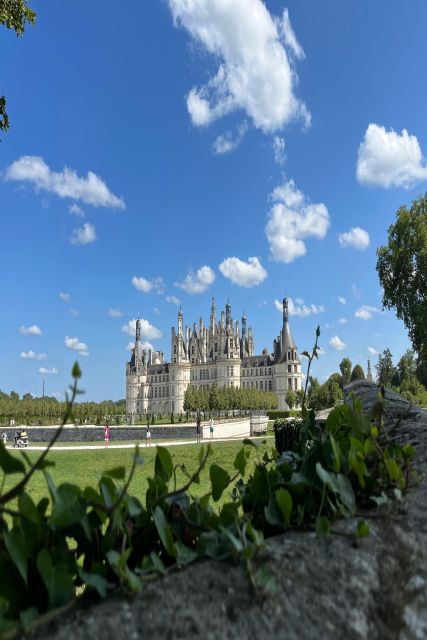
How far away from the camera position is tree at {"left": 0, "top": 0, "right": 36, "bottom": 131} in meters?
7.89

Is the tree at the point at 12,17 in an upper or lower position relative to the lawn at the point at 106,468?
upper

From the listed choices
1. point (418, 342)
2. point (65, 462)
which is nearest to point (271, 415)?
point (418, 342)

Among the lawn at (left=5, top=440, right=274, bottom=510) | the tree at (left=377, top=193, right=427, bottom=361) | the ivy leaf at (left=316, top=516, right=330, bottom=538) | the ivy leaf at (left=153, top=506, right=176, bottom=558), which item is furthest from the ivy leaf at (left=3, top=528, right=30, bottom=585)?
the tree at (left=377, top=193, right=427, bottom=361)

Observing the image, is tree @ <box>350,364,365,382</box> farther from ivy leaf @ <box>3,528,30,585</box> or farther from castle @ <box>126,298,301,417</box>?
ivy leaf @ <box>3,528,30,585</box>

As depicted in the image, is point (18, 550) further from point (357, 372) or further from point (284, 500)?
point (357, 372)

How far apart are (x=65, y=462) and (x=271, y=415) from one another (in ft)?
149

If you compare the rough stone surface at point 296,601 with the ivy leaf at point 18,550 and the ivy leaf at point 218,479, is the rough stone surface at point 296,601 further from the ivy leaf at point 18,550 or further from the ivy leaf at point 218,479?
the ivy leaf at point 218,479

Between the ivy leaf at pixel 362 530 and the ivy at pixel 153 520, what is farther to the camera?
the ivy leaf at pixel 362 530

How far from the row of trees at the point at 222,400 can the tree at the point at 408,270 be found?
1958 inches

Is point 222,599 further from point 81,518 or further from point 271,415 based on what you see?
point 271,415

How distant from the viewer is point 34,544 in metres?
0.93

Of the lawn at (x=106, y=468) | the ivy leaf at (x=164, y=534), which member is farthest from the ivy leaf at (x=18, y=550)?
the lawn at (x=106, y=468)

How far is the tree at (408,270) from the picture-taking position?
25.2 meters

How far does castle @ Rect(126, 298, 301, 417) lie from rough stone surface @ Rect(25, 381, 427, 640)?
91.3 meters
